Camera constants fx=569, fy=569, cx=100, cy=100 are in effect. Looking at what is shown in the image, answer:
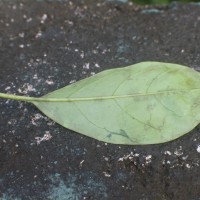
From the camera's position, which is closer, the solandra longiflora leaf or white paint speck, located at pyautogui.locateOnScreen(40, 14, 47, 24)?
the solandra longiflora leaf

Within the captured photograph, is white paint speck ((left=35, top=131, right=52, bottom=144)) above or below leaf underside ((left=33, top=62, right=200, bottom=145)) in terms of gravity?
below

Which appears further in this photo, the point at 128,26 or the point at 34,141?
the point at 128,26

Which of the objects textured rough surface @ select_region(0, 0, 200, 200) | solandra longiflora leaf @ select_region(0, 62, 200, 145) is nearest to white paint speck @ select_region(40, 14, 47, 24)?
textured rough surface @ select_region(0, 0, 200, 200)

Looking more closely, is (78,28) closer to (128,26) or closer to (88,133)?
(128,26)

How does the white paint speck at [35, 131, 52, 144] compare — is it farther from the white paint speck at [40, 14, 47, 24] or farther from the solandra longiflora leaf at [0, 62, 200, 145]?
the white paint speck at [40, 14, 47, 24]

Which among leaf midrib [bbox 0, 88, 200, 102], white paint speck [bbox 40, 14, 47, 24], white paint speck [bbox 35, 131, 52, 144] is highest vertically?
white paint speck [bbox 40, 14, 47, 24]

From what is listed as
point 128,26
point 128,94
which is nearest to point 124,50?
point 128,26

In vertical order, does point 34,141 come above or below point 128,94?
below
